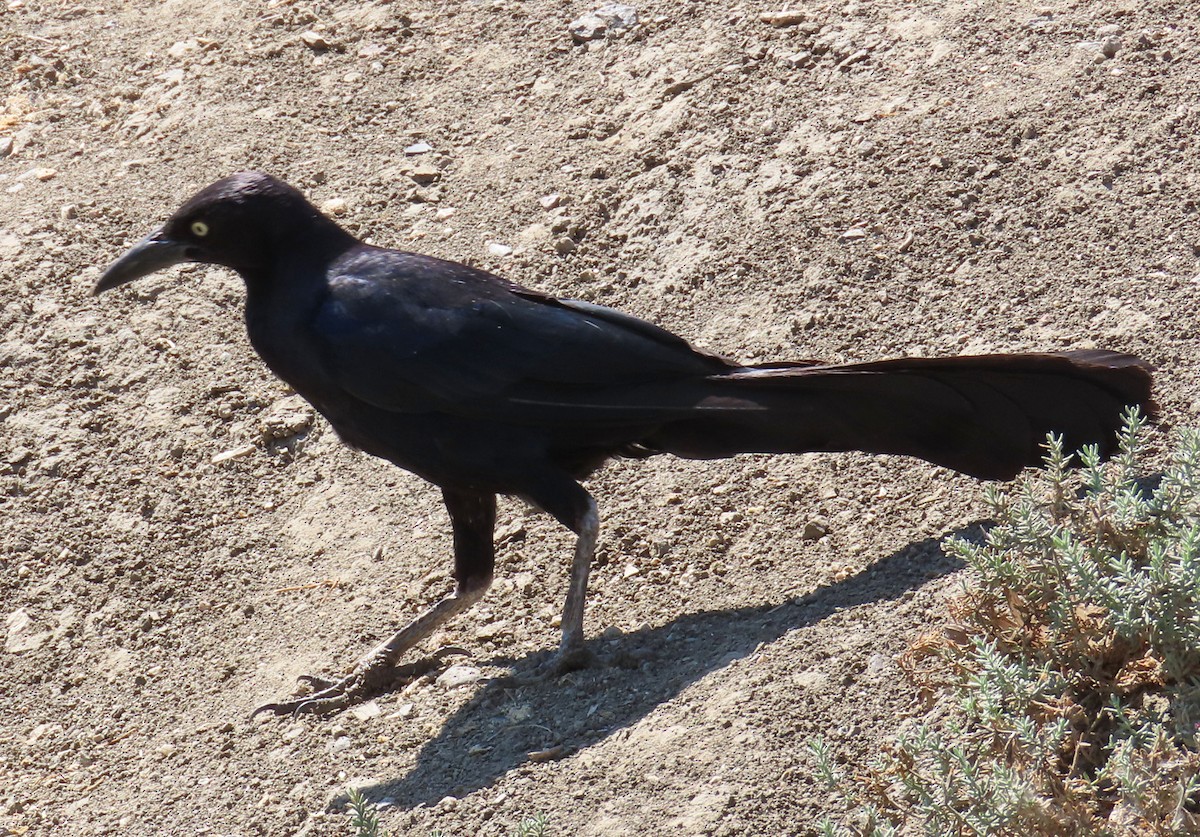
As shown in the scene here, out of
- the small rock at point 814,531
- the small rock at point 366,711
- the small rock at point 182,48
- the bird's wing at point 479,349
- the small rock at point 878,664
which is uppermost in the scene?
the small rock at point 182,48

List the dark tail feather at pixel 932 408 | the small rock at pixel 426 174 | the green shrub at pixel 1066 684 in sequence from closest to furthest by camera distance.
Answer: the green shrub at pixel 1066 684
the dark tail feather at pixel 932 408
the small rock at pixel 426 174

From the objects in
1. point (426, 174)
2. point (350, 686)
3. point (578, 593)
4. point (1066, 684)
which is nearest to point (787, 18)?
point (426, 174)

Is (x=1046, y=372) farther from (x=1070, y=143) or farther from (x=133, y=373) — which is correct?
(x=133, y=373)

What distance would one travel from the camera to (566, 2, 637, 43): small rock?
7.58 meters

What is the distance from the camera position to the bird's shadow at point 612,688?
4.29 metres

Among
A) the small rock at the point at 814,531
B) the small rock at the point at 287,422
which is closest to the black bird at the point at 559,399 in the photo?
the small rock at the point at 814,531

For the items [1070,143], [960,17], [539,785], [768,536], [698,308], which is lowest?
[539,785]

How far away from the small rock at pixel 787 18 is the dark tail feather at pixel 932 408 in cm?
292

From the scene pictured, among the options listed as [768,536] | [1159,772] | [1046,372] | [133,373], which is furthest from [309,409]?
[1159,772]

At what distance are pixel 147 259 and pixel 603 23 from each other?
320cm

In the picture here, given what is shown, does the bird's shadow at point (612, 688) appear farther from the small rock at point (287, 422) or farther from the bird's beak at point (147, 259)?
the bird's beak at point (147, 259)

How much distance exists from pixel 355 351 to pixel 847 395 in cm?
164

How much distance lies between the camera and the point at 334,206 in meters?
7.09

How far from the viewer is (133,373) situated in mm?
6480
